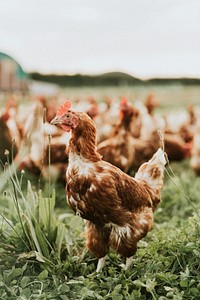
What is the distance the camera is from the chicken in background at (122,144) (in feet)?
10.9

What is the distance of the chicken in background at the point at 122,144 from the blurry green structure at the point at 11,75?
0.87 metres

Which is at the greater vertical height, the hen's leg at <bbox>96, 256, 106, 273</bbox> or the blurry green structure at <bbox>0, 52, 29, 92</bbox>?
the blurry green structure at <bbox>0, 52, 29, 92</bbox>

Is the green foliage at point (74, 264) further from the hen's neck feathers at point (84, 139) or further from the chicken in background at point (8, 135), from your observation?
the chicken in background at point (8, 135)

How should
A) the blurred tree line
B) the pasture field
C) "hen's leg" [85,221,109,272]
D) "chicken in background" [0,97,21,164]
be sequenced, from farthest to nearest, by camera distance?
Answer: the blurred tree line → "chicken in background" [0,97,21,164] → "hen's leg" [85,221,109,272] → the pasture field

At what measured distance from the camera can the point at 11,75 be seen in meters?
4.31

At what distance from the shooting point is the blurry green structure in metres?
3.55

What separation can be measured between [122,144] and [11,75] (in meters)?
1.42

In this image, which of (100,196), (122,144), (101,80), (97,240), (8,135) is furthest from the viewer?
(101,80)

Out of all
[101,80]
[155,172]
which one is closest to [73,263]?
[155,172]

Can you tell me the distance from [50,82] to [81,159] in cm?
319

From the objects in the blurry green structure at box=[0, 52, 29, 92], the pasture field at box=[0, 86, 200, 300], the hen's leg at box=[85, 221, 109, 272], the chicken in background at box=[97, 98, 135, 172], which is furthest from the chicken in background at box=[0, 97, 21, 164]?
the hen's leg at box=[85, 221, 109, 272]

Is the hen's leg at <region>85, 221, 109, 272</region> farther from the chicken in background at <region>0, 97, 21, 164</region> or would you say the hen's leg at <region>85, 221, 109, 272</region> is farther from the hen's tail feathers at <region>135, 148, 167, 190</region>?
the chicken in background at <region>0, 97, 21, 164</region>

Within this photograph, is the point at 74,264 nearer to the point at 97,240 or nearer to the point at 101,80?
the point at 97,240

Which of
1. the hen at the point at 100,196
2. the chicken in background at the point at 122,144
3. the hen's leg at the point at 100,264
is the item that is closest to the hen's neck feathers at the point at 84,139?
the hen at the point at 100,196
